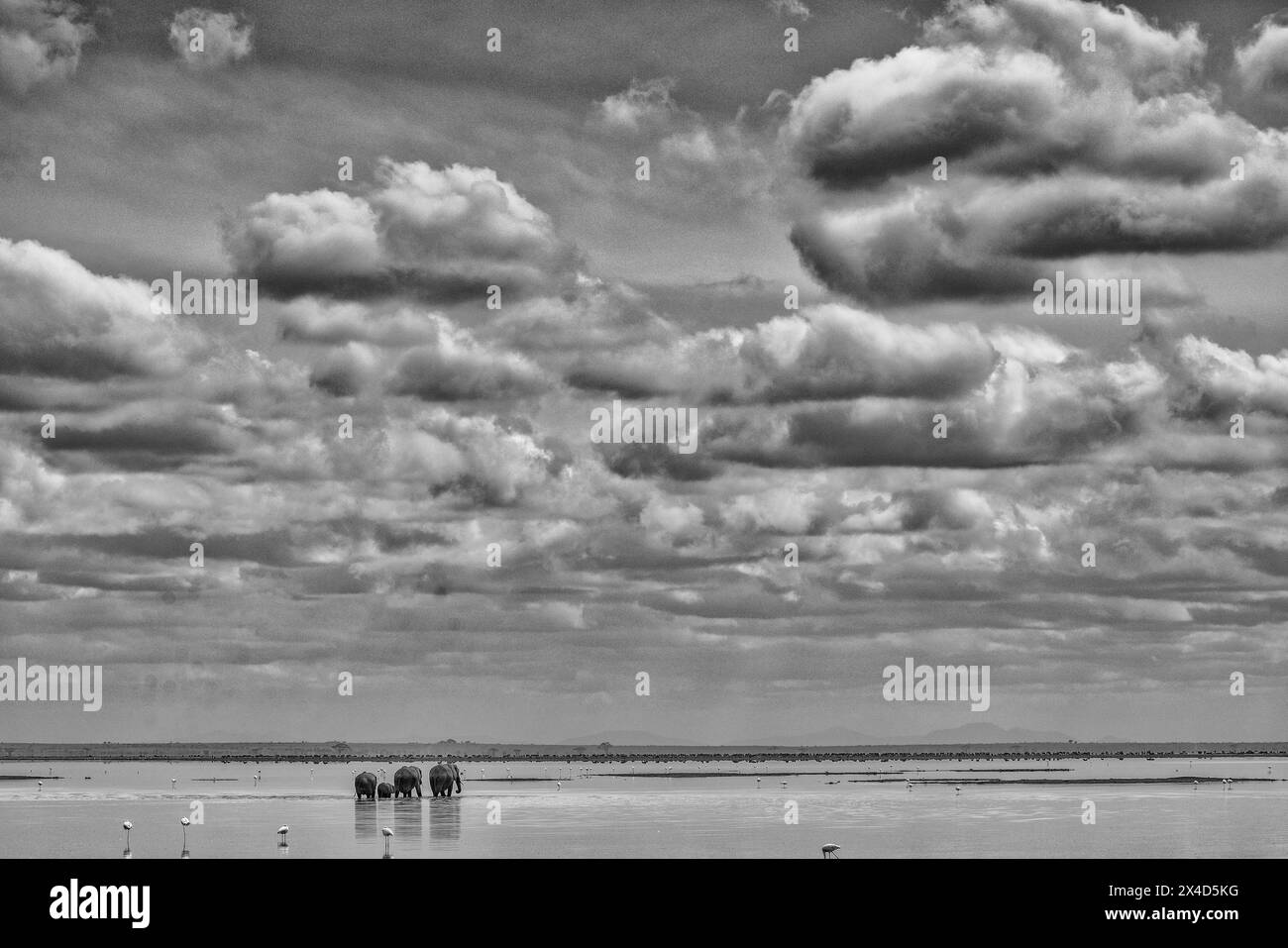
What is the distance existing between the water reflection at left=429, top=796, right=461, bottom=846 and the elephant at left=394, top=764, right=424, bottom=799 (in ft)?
11.0

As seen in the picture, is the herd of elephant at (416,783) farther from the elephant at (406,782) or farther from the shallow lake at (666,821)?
the shallow lake at (666,821)

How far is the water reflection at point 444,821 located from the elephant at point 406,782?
3347 millimetres

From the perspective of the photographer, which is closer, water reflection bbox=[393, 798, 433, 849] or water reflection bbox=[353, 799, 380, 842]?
water reflection bbox=[393, 798, 433, 849]

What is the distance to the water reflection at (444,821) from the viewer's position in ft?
245

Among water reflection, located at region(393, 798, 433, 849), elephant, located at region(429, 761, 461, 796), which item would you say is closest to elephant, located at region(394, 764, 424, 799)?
elephant, located at region(429, 761, 461, 796)

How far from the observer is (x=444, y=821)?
3551 inches

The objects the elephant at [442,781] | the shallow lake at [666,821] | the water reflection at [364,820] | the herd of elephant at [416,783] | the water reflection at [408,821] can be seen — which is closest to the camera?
the shallow lake at [666,821]

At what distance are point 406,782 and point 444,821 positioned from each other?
37696 millimetres

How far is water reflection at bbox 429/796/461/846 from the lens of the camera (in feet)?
245

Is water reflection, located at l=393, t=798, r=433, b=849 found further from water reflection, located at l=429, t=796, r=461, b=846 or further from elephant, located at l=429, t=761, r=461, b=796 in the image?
elephant, located at l=429, t=761, r=461, b=796

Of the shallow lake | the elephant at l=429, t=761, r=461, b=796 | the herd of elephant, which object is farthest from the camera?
the elephant at l=429, t=761, r=461, b=796

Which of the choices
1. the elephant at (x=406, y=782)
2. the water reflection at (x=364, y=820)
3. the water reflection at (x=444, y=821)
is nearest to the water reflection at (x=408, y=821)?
the water reflection at (x=444, y=821)
